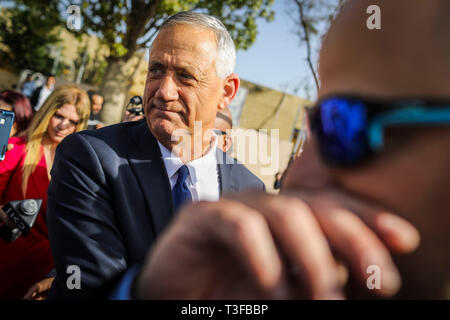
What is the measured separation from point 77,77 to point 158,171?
29.9 meters

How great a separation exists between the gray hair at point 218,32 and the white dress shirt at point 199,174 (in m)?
0.57

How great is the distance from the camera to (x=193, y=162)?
1.86 metres

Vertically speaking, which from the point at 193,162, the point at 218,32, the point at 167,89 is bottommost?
Result: the point at 193,162

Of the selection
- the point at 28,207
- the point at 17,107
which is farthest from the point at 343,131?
the point at 17,107

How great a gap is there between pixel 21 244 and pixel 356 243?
113 inches

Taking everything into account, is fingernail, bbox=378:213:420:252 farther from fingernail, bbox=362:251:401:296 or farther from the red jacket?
the red jacket

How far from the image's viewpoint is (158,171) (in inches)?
57.5

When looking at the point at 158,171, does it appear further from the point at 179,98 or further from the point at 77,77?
the point at 77,77

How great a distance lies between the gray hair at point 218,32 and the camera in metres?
1.73

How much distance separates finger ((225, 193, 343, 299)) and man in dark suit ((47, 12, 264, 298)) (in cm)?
57

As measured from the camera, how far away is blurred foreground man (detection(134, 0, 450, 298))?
0.48 meters

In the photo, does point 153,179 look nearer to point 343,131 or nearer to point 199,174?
point 199,174

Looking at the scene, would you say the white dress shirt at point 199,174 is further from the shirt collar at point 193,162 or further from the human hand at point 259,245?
the human hand at point 259,245
